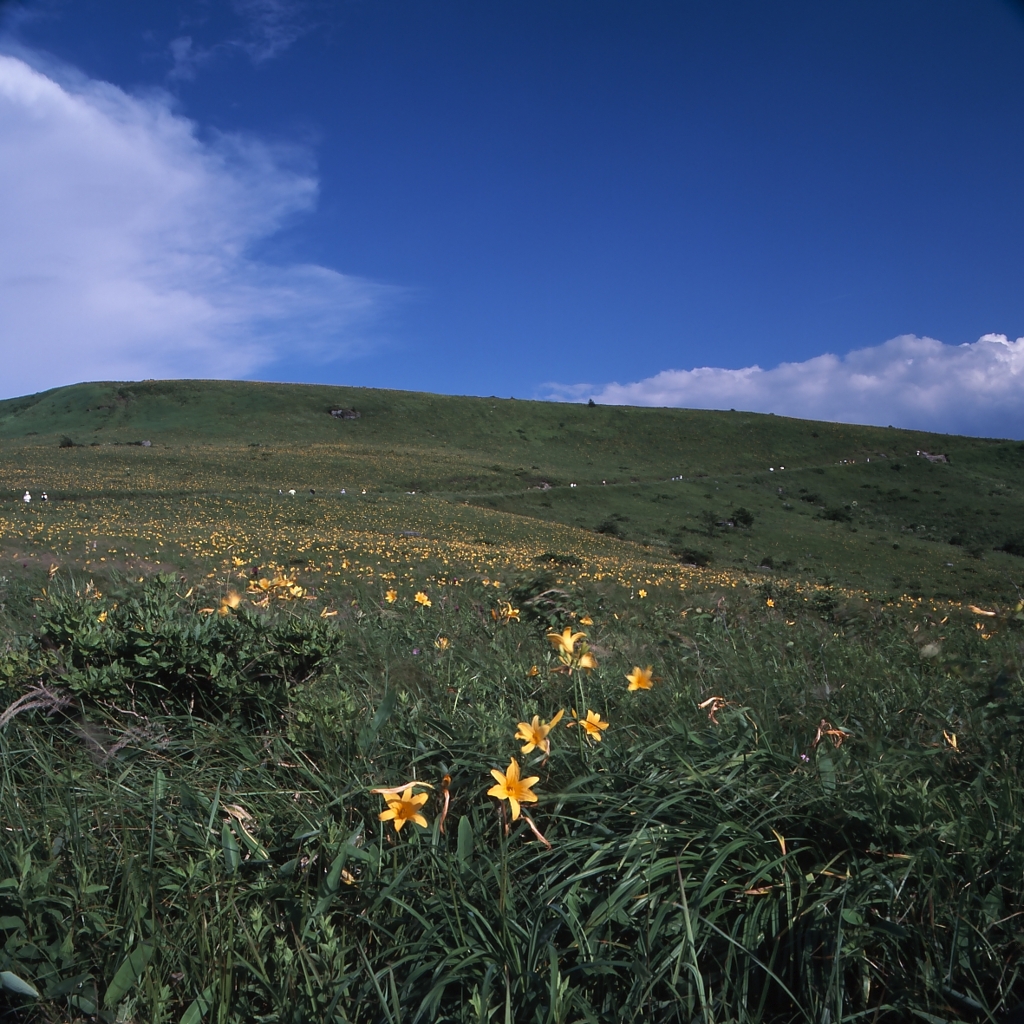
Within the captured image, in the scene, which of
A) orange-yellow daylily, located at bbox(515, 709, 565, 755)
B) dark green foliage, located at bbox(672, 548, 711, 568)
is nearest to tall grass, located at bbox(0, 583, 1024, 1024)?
orange-yellow daylily, located at bbox(515, 709, 565, 755)

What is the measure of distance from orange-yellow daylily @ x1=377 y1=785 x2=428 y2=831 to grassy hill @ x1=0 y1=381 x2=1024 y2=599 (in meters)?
21.2

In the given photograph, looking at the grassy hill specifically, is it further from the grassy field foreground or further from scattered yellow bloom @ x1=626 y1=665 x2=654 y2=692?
scattered yellow bloom @ x1=626 y1=665 x2=654 y2=692

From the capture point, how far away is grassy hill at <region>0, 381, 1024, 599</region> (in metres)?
39.5

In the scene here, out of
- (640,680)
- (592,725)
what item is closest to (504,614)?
(640,680)

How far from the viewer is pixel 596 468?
2522 inches

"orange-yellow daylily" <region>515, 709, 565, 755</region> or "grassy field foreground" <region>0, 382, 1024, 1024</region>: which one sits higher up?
"orange-yellow daylily" <region>515, 709, 565, 755</region>

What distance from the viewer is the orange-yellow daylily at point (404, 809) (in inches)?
85.4

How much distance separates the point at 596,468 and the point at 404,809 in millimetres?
62521

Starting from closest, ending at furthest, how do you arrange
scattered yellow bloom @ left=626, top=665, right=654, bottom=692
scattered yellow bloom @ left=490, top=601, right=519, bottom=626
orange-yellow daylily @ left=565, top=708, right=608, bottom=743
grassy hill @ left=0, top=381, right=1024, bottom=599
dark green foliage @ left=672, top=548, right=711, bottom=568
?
1. orange-yellow daylily @ left=565, top=708, right=608, bottom=743
2. scattered yellow bloom @ left=626, top=665, right=654, bottom=692
3. scattered yellow bloom @ left=490, top=601, right=519, bottom=626
4. dark green foliage @ left=672, top=548, right=711, bottom=568
5. grassy hill @ left=0, top=381, right=1024, bottom=599

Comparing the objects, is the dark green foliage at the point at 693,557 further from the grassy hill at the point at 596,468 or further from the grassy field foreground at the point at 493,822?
the grassy field foreground at the point at 493,822

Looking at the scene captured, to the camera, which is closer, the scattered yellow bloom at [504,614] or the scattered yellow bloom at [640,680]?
the scattered yellow bloom at [640,680]

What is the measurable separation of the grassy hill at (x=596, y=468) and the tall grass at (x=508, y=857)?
67.0 ft

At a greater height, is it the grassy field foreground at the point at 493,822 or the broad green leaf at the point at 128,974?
the grassy field foreground at the point at 493,822

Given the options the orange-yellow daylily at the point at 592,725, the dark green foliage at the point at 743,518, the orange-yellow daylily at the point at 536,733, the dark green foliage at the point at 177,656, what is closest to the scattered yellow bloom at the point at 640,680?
the orange-yellow daylily at the point at 592,725
